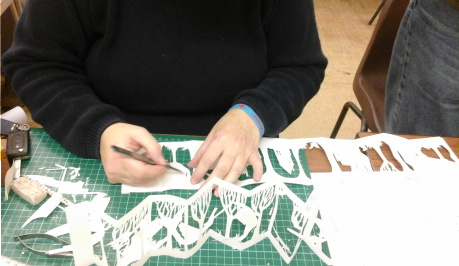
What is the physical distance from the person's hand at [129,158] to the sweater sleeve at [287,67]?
22cm

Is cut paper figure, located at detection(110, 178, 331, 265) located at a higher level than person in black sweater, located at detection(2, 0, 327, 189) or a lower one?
lower

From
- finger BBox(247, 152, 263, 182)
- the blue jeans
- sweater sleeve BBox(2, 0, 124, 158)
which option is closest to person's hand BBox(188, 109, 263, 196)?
finger BBox(247, 152, 263, 182)

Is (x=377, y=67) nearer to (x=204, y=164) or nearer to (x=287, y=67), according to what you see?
(x=287, y=67)

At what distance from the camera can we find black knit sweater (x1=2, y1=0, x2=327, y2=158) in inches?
28.6

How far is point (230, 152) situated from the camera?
71cm

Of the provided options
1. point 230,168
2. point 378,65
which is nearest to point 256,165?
point 230,168

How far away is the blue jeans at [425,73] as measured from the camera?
3.32 ft

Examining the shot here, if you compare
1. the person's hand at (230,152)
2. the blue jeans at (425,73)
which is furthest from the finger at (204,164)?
the blue jeans at (425,73)

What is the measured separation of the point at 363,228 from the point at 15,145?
0.61m

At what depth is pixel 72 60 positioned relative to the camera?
78cm

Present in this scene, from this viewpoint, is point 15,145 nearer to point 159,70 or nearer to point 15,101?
point 159,70

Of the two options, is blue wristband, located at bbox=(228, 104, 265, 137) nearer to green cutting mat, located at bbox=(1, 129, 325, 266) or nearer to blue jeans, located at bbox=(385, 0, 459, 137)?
green cutting mat, located at bbox=(1, 129, 325, 266)

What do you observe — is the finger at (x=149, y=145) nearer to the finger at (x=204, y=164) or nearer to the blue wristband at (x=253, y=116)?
the finger at (x=204, y=164)

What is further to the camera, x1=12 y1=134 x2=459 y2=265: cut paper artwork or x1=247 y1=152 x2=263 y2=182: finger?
x1=247 y1=152 x2=263 y2=182: finger
